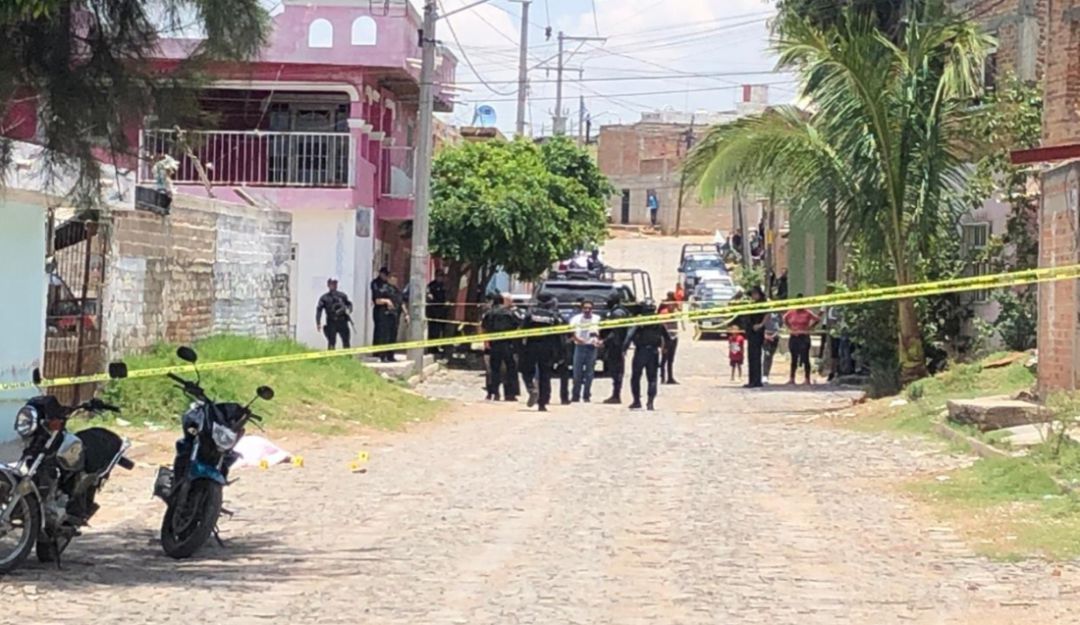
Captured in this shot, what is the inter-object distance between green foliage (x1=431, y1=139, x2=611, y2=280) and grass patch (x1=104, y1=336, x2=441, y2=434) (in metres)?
11.1

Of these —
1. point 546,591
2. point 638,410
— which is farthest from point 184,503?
point 638,410

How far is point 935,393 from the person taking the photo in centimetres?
2206

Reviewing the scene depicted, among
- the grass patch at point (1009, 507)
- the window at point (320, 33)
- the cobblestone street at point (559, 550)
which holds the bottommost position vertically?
the cobblestone street at point (559, 550)

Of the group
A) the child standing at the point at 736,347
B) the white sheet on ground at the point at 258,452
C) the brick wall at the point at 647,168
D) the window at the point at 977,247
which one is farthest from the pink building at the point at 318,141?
the brick wall at the point at 647,168

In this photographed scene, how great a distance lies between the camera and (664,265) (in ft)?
239

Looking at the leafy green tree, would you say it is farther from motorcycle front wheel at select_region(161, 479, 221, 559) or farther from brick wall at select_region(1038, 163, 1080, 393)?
brick wall at select_region(1038, 163, 1080, 393)

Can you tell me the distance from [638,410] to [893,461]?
7.94 m

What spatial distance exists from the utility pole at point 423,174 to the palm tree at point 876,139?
5.93 metres

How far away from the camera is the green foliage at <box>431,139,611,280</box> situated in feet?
118

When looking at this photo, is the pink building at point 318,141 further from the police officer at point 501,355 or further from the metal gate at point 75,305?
the metal gate at point 75,305

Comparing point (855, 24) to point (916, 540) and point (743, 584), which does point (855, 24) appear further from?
point (743, 584)

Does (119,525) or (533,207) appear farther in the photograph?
(533,207)

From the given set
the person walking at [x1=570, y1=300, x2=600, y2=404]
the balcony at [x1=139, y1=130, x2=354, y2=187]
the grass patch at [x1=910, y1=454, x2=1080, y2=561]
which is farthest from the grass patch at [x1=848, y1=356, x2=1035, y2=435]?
the balcony at [x1=139, y1=130, x2=354, y2=187]

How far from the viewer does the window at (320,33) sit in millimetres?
32375
